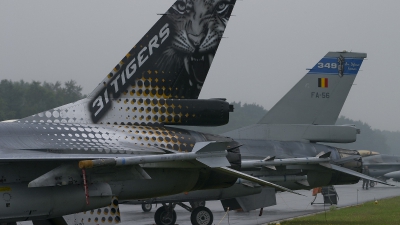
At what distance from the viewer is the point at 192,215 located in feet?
50.0

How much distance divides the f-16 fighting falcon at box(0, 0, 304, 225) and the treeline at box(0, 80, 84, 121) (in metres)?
14.4

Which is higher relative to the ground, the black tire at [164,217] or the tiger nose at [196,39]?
the tiger nose at [196,39]

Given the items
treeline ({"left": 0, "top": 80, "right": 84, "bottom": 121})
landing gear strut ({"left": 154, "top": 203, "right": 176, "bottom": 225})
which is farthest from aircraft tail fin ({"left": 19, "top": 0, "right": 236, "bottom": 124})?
treeline ({"left": 0, "top": 80, "right": 84, "bottom": 121})

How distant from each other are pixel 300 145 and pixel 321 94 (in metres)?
2.18

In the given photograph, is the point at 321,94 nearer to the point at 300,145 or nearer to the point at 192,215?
the point at 300,145

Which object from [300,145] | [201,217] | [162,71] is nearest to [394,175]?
[300,145]

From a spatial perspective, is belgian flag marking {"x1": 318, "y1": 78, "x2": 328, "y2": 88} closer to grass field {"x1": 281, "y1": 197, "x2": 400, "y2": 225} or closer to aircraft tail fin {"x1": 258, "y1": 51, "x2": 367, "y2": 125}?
aircraft tail fin {"x1": 258, "y1": 51, "x2": 367, "y2": 125}

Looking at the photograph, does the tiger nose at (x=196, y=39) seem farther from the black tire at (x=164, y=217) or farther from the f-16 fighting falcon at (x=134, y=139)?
the black tire at (x=164, y=217)

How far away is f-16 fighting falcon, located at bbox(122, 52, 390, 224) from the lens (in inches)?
579

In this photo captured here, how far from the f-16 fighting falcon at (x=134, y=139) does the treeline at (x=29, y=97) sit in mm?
14440

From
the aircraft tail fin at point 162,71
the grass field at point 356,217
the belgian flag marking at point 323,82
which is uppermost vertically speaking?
the belgian flag marking at point 323,82

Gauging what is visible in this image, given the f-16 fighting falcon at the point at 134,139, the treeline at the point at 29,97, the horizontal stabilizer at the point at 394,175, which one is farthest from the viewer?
the horizontal stabilizer at the point at 394,175

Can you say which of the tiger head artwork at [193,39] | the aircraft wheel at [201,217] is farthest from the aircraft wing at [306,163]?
the tiger head artwork at [193,39]

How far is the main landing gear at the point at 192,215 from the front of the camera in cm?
1518
